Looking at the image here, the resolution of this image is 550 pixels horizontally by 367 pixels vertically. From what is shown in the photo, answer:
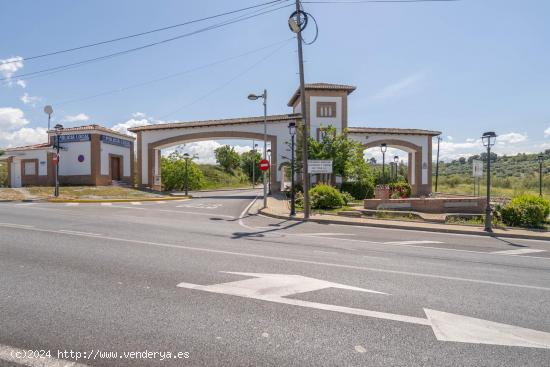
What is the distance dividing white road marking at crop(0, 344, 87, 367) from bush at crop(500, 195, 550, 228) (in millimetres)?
15064

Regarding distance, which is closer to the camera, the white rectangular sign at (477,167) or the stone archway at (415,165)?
the white rectangular sign at (477,167)

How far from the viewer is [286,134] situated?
28.1m

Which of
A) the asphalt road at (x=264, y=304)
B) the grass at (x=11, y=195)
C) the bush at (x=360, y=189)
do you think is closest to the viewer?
the asphalt road at (x=264, y=304)

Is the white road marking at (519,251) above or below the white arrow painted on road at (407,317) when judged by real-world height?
below

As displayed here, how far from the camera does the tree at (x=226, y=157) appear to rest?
66.4 metres

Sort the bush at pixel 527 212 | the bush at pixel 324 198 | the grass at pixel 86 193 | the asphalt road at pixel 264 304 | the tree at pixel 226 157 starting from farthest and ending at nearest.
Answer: the tree at pixel 226 157, the grass at pixel 86 193, the bush at pixel 324 198, the bush at pixel 527 212, the asphalt road at pixel 264 304

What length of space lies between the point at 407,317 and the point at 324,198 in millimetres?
13951

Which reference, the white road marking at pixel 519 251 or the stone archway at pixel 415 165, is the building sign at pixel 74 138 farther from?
the white road marking at pixel 519 251

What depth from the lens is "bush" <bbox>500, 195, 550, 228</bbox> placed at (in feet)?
41.3

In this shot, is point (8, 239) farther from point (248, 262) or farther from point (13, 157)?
point (13, 157)

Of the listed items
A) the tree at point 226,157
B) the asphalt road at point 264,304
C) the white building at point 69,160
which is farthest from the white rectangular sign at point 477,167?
the tree at point 226,157

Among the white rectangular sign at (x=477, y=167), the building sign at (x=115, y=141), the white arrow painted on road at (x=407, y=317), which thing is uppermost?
the building sign at (x=115, y=141)

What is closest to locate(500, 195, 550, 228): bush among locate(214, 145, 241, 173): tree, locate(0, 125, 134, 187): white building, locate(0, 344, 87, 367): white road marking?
locate(0, 344, 87, 367): white road marking

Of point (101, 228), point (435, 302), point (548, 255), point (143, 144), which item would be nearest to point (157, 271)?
point (435, 302)
